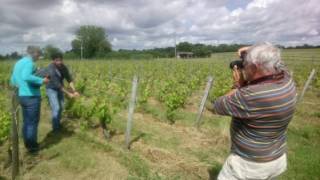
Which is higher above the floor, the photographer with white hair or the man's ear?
the man's ear

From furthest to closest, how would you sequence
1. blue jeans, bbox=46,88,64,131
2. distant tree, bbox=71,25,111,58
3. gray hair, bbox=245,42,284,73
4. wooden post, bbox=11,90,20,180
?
distant tree, bbox=71,25,111,58 → blue jeans, bbox=46,88,64,131 → wooden post, bbox=11,90,20,180 → gray hair, bbox=245,42,284,73

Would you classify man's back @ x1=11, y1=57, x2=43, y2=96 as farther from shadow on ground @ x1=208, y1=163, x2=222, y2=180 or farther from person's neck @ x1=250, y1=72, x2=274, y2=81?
person's neck @ x1=250, y1=72, x2=274, y2=81

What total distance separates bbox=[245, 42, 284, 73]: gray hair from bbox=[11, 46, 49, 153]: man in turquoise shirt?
399 cm

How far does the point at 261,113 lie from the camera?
2471 millimetres

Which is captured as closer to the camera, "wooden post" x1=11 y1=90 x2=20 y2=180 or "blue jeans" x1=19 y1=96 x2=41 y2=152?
"wooden post" x1=11 y1=90 x2=20 y2=180

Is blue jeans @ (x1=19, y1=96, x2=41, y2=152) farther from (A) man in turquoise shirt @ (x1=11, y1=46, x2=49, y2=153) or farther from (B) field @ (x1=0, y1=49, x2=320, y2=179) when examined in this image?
(B) field @ (x1=0, y1=49, x2=320, y2=179)

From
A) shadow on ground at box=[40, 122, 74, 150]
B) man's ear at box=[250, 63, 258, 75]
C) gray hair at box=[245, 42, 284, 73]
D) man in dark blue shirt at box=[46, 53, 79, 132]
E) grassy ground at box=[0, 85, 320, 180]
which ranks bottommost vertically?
grassy ground at box=[0, 85, 320, 180]

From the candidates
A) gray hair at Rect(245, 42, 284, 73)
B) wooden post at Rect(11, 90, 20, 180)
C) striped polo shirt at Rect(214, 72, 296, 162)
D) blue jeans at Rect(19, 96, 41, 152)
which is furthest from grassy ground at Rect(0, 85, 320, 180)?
gray hair at Rect(245, 42, 284, 73)

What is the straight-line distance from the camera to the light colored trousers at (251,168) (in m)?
2.71

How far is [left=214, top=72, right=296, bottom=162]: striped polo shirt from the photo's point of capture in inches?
96.0

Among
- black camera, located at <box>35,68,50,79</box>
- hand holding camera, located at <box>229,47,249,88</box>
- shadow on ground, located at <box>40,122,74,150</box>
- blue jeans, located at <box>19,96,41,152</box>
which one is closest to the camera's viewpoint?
hand holding camera, located at <box>229,47,249,88</box>

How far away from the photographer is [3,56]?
47.7m

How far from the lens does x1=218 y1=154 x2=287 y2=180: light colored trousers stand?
271cm

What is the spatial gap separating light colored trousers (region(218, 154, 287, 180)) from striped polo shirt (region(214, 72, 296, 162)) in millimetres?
49
